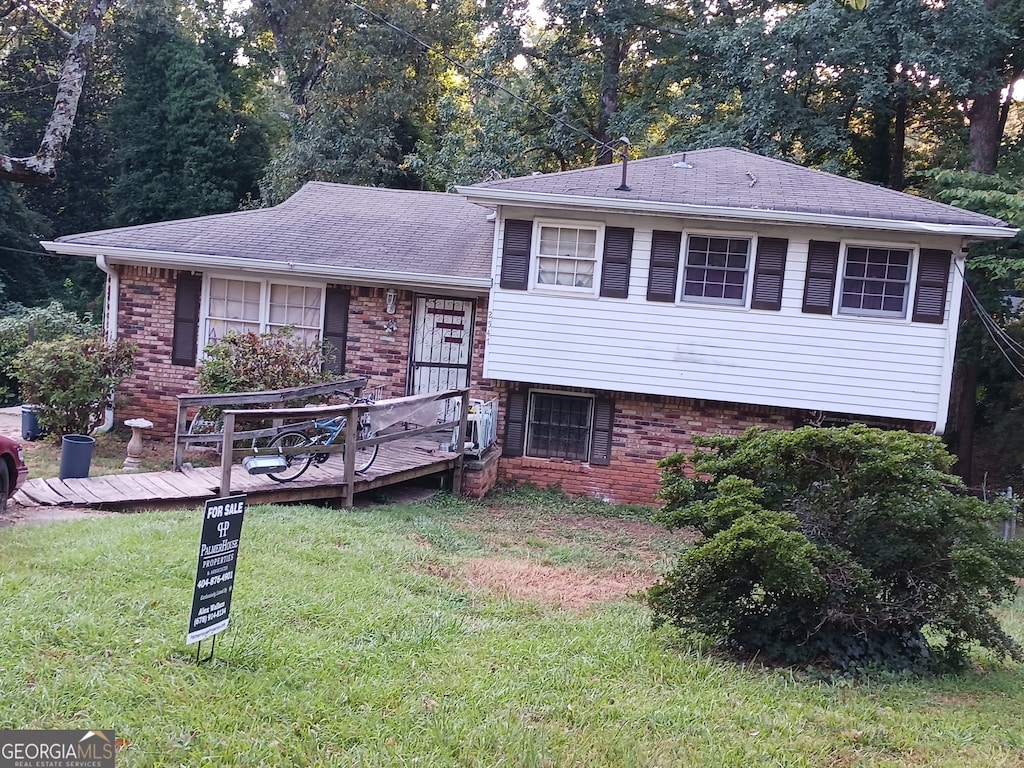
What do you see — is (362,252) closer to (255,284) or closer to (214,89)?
(255,284)

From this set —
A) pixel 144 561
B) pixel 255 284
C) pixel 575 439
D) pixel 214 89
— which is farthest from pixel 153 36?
pixel 144 561

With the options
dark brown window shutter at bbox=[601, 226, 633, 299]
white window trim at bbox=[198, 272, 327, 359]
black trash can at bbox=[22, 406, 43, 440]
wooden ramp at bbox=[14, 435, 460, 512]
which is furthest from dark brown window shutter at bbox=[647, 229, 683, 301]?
black trash can at bbox=[22, 406, 43, 440]

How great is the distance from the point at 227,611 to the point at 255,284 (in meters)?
10.7

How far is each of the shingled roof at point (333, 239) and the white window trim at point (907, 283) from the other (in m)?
5.26

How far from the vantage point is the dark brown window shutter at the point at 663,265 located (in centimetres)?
1309

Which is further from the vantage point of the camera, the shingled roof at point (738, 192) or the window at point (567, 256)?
the window at point (567, 256)

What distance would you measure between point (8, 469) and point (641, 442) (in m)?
8.73

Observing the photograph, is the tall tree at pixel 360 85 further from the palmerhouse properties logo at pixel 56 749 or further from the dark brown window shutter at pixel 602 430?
the palmerhouse properties logo at pixel 56 749

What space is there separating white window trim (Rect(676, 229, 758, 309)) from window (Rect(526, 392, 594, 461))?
230 centimetres

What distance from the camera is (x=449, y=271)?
13.8 metres

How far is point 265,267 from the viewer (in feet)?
45.2

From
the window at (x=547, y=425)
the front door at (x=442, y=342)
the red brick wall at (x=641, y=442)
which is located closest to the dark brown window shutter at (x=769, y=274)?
the red brick wall at (x=641, y=442)

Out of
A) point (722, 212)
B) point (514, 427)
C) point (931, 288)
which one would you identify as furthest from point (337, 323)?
point (931, 288)

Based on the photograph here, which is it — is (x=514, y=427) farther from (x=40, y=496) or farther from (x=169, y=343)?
(x=40, y=496)
